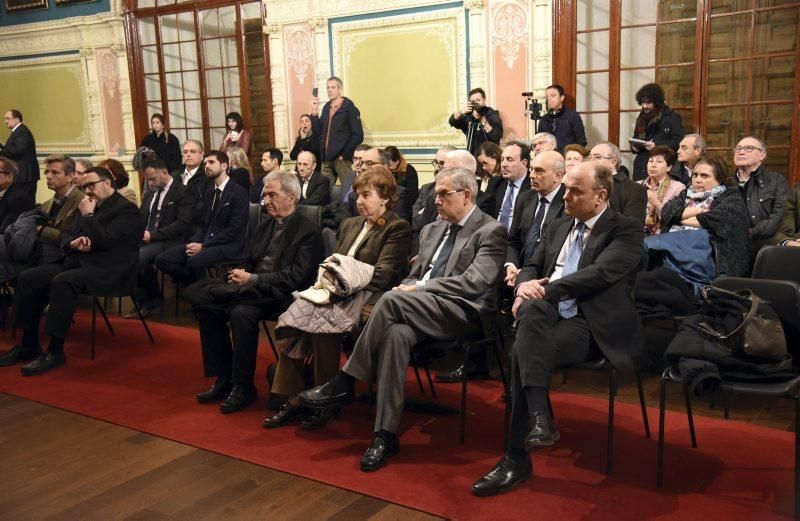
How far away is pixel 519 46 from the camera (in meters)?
7.08

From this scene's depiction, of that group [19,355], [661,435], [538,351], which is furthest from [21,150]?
[661,435]

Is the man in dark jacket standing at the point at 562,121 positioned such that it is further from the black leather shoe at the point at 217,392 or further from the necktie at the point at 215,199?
the black leather shoe at the point at 217,392

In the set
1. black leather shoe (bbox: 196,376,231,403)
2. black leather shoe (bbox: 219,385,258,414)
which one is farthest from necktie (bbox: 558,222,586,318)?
black leather shoe (bbox: 196,376,231,403)

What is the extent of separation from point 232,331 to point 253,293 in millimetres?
205

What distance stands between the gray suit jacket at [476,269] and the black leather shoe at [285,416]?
0.78 metres

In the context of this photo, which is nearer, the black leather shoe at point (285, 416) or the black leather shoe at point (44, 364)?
the black leather shoe at point (285, 416)

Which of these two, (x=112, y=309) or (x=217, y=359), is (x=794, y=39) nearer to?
(x=217, y=359)

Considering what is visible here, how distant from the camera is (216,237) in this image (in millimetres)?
5582

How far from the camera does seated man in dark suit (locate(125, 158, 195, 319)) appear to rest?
5746 millimetres

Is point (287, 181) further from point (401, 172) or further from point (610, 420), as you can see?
point (401, 172)

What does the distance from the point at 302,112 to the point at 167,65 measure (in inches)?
96.3

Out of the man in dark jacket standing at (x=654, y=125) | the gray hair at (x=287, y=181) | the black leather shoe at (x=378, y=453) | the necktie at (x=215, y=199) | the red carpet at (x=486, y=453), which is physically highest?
the man in dark jacket standing at (x=654, y=125)

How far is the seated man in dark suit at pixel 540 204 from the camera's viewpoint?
3961mm

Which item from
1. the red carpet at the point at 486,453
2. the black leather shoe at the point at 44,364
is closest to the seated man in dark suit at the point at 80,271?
the black leather shoe at the point at 44,364
